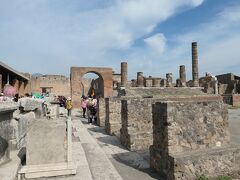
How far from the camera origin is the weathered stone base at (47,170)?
3697 mm

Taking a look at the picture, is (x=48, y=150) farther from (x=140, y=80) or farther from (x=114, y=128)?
(x=140, y=80)

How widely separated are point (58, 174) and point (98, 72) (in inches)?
789

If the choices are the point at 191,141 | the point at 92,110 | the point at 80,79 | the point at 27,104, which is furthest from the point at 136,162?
the point at 80,79

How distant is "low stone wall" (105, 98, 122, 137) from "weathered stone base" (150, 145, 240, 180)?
4.29 metres

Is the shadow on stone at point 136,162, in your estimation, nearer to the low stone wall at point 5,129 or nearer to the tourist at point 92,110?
the low stone wall at point 5,129

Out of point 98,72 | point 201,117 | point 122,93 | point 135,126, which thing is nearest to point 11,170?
point 201,117

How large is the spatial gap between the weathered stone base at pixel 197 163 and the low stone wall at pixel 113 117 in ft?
14.1

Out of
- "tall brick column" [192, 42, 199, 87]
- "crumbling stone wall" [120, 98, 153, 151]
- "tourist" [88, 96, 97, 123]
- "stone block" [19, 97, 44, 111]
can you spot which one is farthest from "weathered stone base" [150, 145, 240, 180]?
"tall brick column" [192, 42, 199, 87]

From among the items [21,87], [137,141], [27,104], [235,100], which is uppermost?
[21,87]

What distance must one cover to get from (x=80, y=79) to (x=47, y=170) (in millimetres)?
19495

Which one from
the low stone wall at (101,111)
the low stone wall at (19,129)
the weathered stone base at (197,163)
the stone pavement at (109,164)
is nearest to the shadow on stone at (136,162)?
the stone pavement at (109,164)

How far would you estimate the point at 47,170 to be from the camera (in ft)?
12.4

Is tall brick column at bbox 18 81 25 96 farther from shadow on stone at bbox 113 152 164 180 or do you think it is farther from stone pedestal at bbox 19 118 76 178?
stone pedestal at bbox 19 118 76 178

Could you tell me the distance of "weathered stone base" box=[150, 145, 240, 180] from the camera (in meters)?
4.00
